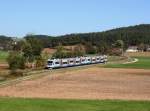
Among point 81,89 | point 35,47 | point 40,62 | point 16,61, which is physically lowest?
point 81,89

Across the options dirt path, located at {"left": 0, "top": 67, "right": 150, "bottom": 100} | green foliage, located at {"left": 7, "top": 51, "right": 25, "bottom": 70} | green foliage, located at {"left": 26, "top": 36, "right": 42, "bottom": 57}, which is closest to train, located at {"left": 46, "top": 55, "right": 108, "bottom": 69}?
green foliage, located at {"left": 7, "top": 51, "right": 25, "bottom": 70}

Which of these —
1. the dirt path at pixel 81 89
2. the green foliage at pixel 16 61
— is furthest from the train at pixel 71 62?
the dirt path at pixel 81 89

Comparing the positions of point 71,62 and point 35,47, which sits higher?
point 35,47

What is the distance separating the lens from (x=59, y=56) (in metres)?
138

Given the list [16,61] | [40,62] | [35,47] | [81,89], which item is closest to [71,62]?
[35,47]

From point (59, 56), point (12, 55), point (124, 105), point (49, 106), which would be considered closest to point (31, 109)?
point (49, 106)

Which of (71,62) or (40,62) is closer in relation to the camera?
(40,62)

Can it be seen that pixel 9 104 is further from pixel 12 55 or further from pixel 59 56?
pixel 59 56

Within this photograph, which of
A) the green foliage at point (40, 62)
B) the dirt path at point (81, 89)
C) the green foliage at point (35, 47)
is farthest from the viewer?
the green foliage at point (35, 47)

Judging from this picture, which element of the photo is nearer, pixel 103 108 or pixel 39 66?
pixel 103 108

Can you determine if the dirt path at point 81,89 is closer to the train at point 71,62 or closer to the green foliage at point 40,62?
the train at point 71,62

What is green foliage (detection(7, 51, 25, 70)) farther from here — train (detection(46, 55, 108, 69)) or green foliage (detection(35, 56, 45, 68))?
green foliage (detection(35, 56, 45, 68))

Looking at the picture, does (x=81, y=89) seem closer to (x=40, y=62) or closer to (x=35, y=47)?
(x=40, y=62)

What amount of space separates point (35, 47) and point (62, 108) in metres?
93.5
